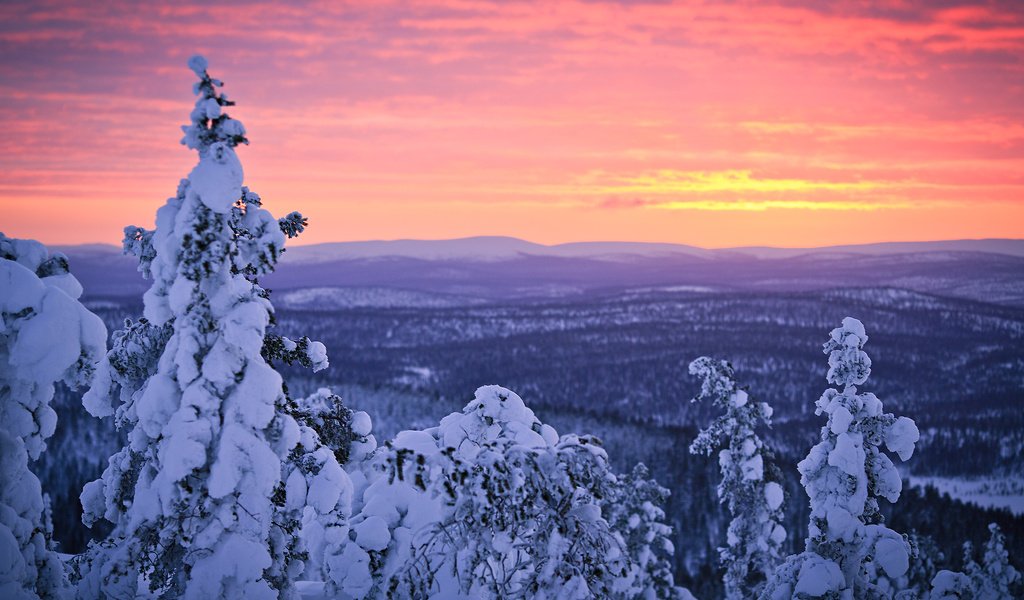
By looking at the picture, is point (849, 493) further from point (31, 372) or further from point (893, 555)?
point (31, 372)

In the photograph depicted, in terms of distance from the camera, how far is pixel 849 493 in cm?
1459

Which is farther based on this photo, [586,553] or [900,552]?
[900,552]

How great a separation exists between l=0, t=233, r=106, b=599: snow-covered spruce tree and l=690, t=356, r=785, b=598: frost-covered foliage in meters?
16.2

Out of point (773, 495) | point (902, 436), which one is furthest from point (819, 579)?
point (773, 495)

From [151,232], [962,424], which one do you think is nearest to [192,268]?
[151,232]

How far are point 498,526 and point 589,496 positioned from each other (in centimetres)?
131

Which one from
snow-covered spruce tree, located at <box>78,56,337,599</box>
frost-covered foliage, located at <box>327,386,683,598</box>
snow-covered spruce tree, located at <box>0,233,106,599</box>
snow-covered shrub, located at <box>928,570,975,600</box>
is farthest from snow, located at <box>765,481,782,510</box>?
snow-covered spruce tree, located at <box>0,233,106,599</box>

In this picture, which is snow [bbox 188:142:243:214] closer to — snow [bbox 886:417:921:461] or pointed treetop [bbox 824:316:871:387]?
pointed treetop [bbox 824:316:871:387]

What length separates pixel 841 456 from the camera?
14367 mm

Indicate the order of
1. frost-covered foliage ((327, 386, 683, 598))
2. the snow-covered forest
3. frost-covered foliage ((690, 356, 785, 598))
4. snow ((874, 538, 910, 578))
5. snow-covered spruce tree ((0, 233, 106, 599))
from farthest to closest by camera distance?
frost-covered foliage ((690, 356, 785, 598)) < snow ((874, 538, 910, 578)) < snow-covered spruce tree ((0, 233, 106, 599)) < the snow-covered forest < frost-covered foliage ((327, 386, 683, 598))

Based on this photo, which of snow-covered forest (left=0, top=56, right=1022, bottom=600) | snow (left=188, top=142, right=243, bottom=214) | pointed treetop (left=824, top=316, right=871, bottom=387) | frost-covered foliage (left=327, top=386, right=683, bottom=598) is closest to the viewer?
frost-covered foliage (left=327, top=386, right=683, bottom=598)

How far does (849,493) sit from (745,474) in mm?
7072

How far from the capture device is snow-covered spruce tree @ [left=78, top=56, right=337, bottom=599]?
877cm

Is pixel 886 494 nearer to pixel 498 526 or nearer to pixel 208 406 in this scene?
pixel 498 526
